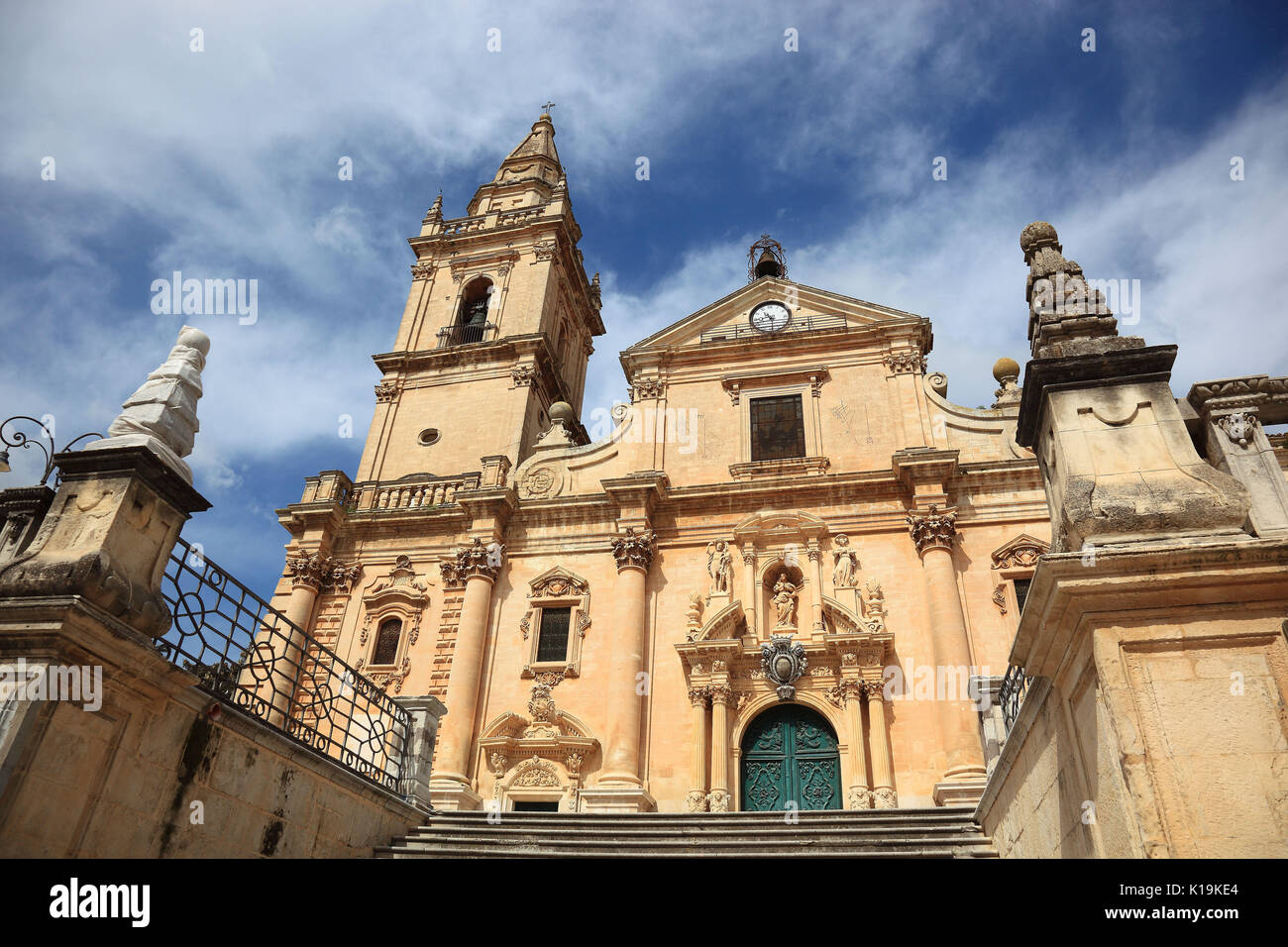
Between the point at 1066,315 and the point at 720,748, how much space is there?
11876 mm

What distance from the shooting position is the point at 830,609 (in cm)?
1641

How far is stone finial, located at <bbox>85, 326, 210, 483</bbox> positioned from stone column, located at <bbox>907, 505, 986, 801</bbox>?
41.3 feet

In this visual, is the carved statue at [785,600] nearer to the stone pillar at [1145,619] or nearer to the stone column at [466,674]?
the stone column at [466,674]

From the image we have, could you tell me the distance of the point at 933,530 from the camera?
16.7 metres

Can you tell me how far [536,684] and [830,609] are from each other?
625cm

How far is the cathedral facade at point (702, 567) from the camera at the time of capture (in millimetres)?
15445

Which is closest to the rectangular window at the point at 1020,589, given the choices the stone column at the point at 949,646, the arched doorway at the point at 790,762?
the stone column at the point at 949,646

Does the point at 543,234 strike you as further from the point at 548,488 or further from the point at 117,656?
the point at 117,656

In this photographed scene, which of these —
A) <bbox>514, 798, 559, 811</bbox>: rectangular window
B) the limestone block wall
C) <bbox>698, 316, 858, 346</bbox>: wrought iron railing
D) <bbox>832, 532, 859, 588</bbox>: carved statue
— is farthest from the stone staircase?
<bbox>698, 316, 858, 346</bbox>: wrought iron railing

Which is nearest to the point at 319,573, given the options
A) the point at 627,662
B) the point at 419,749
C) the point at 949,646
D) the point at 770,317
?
the point at 627,662

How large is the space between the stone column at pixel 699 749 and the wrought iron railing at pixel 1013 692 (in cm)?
859

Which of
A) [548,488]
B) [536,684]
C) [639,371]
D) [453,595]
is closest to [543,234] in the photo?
[639,371]

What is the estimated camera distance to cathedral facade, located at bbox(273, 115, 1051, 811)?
15.4 m
